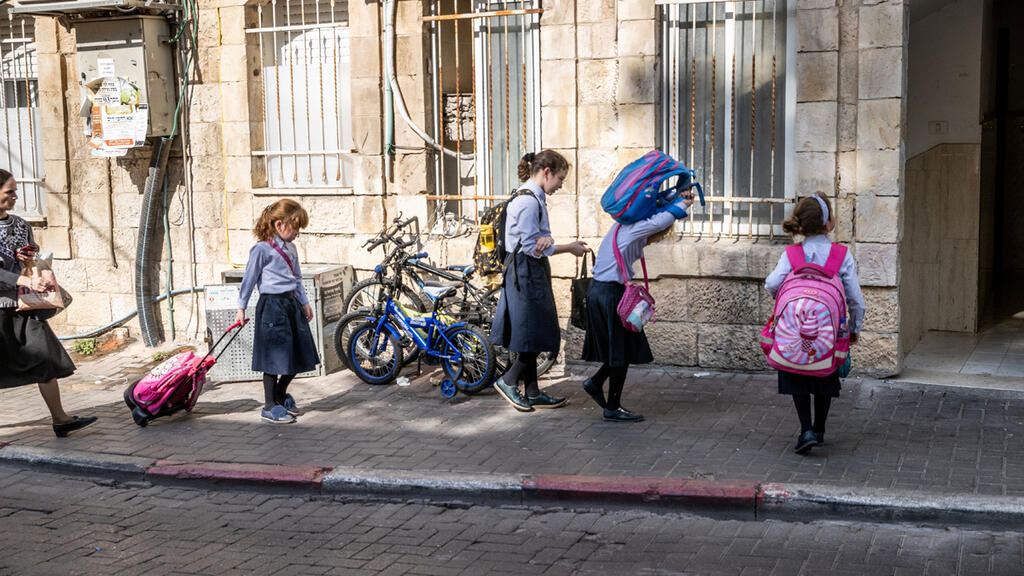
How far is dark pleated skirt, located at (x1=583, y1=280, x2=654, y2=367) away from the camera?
7.57m

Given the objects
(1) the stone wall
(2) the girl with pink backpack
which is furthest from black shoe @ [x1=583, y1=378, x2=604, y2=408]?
(1) the stone wall

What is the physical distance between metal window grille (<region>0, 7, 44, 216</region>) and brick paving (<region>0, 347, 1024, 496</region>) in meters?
3.23

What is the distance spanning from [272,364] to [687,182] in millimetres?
3095

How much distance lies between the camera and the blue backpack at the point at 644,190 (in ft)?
24.6

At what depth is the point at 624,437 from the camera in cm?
746

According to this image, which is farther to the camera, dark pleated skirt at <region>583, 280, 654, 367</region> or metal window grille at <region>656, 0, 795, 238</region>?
metal window grille at <region>656, 0, 795, 238</region>

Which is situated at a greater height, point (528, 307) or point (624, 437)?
point (528, 307)

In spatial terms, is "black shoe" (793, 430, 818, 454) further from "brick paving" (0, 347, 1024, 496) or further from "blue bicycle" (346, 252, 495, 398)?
"blue bicycle" (346, 252, 495, 398)

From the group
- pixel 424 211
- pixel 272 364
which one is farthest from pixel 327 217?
pixel 272 364

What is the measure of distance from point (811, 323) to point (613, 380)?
5.36ft

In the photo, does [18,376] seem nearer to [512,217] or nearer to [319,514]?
[319,514]

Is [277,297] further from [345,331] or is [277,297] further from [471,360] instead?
[471,360]

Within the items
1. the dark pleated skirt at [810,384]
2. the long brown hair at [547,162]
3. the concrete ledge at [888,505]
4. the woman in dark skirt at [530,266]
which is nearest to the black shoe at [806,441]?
the dark pleated skirt at [810,384]

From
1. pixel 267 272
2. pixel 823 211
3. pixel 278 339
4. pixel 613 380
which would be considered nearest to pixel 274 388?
pixel 278 339
